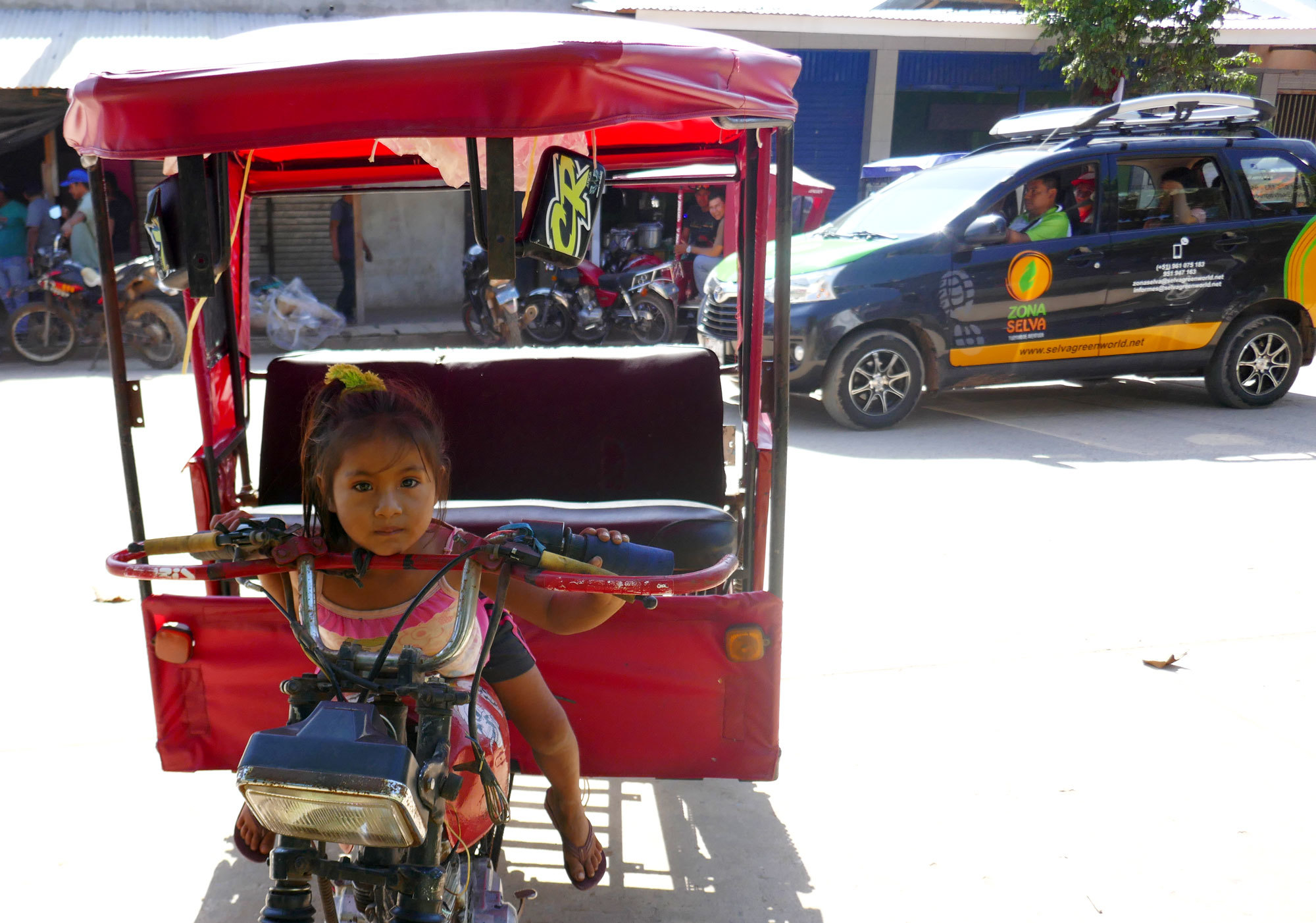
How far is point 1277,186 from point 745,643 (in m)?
7.88

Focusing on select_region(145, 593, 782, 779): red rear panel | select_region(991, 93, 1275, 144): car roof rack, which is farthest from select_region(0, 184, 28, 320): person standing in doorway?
select_region(145, 593, 782, 779): red rear panel

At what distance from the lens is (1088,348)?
8.29 metres

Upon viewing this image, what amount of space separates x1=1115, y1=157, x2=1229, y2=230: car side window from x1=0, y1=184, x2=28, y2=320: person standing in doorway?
1102 cm

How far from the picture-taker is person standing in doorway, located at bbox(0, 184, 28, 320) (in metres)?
12.0

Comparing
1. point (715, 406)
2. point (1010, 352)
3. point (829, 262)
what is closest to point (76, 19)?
point (829, 262)

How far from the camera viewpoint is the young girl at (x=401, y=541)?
6.66ft

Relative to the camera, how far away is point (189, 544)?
2.09m

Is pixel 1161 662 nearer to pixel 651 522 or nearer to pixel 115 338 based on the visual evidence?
pixel 651 522

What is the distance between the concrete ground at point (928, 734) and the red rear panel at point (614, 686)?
435mm

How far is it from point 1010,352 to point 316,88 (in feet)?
23.1

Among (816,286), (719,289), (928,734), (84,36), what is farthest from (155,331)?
(928,734)

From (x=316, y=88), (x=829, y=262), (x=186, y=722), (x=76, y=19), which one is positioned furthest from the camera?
(x=76, y=19)

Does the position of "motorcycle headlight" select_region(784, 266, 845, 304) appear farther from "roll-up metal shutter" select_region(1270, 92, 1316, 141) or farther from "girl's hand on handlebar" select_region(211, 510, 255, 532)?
"roll-up metal shutter" select_region(1270, 92, 1316, 141)

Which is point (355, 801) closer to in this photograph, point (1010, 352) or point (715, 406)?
point (715, 406)
